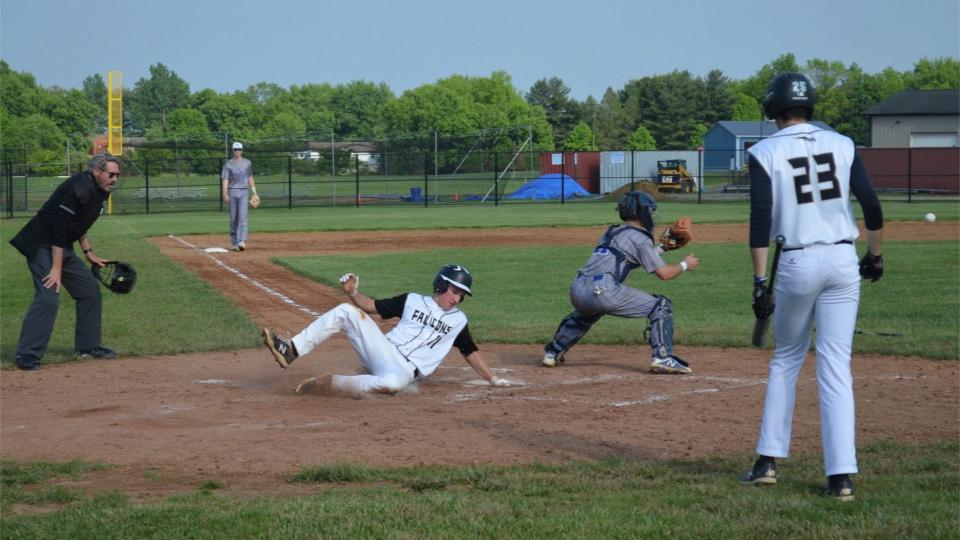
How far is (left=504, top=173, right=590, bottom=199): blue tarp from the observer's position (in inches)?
2039

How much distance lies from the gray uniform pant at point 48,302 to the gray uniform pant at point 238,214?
442 inches

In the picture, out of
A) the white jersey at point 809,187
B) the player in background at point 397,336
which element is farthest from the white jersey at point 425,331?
the white jersey at point 809,187

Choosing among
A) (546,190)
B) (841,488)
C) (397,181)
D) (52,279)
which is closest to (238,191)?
(52,279)

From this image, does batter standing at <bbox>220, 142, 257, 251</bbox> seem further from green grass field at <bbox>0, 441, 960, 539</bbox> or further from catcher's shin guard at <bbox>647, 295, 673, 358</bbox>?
green grass field at <bbox>0, 441, 960, 539</bbox>

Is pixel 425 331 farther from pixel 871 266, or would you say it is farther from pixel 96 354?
pixel 96 354

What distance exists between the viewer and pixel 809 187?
556 cm

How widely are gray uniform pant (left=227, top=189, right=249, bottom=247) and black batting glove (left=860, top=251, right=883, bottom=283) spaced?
16.9 metres

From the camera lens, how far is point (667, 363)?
30.8ft

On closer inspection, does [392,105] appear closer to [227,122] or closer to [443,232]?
[227,122]

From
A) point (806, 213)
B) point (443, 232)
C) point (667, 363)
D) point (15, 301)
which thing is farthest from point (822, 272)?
point (443, 232)

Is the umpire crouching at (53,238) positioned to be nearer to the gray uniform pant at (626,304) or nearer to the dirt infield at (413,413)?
the dirt infield at (413,413)

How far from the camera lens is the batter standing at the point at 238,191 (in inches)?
853

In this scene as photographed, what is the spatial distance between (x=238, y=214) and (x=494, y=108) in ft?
283

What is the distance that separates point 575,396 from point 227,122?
342ft
